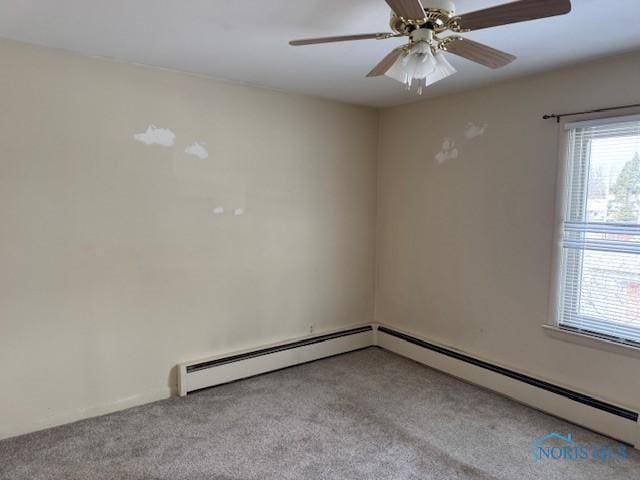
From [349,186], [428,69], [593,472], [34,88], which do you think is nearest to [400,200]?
[349,186]

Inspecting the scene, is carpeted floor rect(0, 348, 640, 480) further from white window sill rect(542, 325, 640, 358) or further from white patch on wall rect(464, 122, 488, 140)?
white patch on wall rect(464, 122, 488, 140)

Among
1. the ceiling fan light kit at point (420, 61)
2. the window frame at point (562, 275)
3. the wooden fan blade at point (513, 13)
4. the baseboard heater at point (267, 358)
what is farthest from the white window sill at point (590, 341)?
the wooden fan blade at point (513, 13)

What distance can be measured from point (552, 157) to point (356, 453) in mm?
2316

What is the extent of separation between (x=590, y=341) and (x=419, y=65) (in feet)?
7.06

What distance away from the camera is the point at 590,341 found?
2.79 m

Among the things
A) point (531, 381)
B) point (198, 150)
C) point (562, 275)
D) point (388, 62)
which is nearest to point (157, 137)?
point (198, 150)

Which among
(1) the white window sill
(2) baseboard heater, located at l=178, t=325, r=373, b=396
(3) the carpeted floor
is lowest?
(3) the carpeted floor

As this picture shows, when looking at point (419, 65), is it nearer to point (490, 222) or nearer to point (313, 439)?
point (490, 222)

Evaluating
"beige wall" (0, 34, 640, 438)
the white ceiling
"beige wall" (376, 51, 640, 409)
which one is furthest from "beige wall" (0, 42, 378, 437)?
"beige wall" (376, 51, 640, 409)

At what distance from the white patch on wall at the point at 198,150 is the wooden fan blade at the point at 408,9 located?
201cm

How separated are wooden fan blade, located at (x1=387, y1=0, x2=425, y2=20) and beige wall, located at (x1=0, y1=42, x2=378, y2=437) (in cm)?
202

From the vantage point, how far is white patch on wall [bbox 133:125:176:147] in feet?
9.66

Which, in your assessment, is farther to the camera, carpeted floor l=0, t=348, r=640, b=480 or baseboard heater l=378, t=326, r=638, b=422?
baseboard heater l=378, t=326, r=638, b=422

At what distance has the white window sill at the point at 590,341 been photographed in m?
2.62
